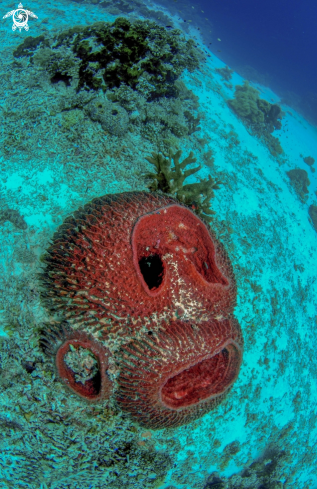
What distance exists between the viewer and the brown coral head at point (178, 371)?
234 centimetres

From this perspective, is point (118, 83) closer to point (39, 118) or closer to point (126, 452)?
point (39, 118)

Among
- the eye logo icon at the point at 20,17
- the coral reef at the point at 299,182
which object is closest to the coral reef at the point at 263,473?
the coral reef at the point at 299,182

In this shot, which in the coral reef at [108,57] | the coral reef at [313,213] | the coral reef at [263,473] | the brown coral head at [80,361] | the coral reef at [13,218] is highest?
the coral reef at [108,57]

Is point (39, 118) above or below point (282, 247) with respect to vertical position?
above

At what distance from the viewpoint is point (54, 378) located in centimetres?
A: 310

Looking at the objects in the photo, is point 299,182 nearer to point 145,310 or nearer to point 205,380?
point 205,380

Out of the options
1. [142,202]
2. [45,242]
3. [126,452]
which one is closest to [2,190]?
[45,242]

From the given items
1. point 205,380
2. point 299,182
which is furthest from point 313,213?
point 205,380

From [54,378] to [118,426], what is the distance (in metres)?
1.21

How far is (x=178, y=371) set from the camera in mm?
2393

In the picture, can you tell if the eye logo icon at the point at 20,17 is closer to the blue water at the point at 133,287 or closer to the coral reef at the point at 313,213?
the blue water at the point at 133,287

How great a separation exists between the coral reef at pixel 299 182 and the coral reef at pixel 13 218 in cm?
1250

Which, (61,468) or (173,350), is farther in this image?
(61,468)

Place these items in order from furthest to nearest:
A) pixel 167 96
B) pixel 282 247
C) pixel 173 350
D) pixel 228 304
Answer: pixel 282 247 → pixel 167 96 → pixel 228 304 → pixel 173 350
